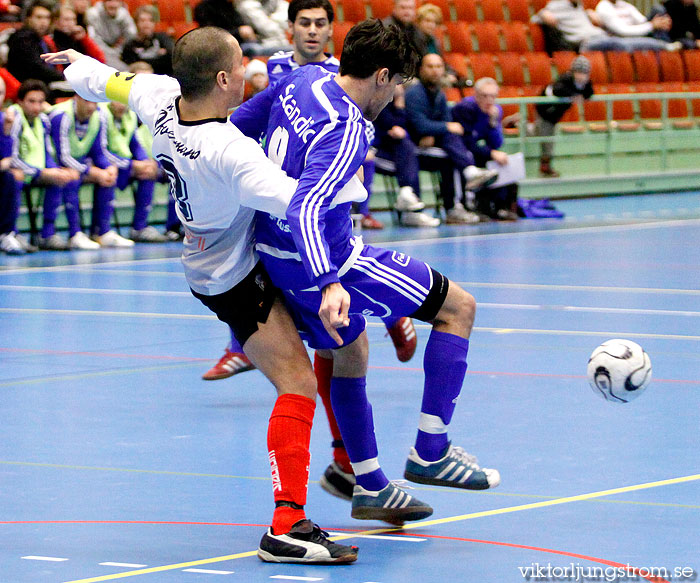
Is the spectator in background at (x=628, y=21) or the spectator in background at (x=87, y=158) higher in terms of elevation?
the spectator in background at (x=628, y=21)

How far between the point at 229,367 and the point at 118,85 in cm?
238

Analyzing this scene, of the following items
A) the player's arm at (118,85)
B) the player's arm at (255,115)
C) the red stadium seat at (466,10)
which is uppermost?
the player's arm at (118,85)

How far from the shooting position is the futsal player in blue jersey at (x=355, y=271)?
433 centimetres

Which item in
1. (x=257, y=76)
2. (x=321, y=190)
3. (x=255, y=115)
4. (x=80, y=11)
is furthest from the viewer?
(x=80, y=11)

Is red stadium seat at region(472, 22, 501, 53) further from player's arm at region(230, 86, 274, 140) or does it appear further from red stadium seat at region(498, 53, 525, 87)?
player's arm at region(230, 86, 274, 140)

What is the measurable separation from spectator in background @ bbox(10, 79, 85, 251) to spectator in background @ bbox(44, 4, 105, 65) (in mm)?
617

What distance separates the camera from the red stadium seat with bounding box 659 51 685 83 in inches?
924

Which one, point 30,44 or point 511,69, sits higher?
point 30,44

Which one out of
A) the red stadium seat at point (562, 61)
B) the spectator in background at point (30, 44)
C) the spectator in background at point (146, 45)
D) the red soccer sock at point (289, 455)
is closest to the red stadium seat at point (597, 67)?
the red stadium seat at point (562, 61)

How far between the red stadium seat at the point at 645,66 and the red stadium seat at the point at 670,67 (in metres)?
0.19

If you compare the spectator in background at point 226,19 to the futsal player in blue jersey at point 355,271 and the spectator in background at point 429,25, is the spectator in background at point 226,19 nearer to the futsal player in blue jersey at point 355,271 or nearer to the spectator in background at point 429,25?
the spectator in background at point 429,25

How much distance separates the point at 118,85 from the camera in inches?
198

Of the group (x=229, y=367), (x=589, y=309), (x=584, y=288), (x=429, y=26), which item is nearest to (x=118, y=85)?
(x=229, y=367)

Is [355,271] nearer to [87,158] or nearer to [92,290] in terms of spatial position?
[92,290]
